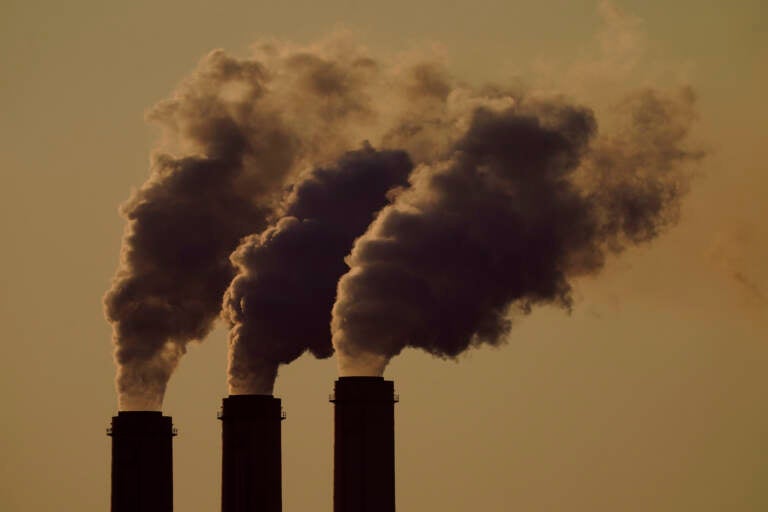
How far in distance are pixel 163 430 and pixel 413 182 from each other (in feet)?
41.8

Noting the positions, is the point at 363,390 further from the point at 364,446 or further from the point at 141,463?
the point at 141,463

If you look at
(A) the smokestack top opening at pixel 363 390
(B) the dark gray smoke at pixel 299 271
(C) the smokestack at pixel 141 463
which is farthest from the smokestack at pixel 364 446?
(C) the smokestack at pixel 141 463

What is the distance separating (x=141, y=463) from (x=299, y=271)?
8751 millimetres

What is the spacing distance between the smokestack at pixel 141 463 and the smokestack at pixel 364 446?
1019 cm

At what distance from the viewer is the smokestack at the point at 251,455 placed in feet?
336

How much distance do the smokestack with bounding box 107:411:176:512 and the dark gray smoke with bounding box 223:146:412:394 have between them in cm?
327

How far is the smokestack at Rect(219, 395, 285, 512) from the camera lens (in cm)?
10256

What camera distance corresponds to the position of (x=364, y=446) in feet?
314

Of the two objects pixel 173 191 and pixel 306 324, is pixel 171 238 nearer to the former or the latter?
pixel 173 191

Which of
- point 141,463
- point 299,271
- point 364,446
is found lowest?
point 364,446

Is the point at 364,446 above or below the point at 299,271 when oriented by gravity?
below

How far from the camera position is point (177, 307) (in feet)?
362

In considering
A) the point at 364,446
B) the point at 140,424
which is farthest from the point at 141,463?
the point at 364,446

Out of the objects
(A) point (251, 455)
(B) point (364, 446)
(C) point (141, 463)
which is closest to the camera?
(B) point (364, 446)
